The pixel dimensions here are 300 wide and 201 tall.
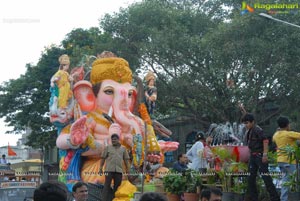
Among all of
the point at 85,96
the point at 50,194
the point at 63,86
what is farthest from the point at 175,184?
the point at 50,194

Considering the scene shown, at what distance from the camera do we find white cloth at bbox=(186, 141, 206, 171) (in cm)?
1267

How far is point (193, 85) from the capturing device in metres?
24.3

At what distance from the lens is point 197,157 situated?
42.4 ft

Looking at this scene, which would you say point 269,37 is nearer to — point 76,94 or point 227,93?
point 227,93

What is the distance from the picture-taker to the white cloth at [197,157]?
12.7 metres

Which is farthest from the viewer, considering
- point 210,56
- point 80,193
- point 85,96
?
point 210,56

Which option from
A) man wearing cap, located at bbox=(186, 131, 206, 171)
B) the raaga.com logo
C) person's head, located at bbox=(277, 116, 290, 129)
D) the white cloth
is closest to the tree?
the raaga.com logo

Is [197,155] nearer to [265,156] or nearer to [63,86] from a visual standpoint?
[265,156]

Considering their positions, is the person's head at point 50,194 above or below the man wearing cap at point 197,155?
below

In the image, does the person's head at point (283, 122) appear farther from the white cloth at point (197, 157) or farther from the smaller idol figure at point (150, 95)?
the smaller idol figure at point (150, 95)

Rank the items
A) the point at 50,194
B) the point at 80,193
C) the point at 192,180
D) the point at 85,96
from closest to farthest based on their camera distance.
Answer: the point at 50,194, the point at 80,193, the point at 192,180, the point at 85,96

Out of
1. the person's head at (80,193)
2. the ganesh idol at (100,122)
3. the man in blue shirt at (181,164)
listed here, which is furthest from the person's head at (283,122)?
the ganesh idol at (100,122)

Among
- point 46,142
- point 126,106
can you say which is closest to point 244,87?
point 126,106

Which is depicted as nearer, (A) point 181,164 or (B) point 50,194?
(B) point 50,194
